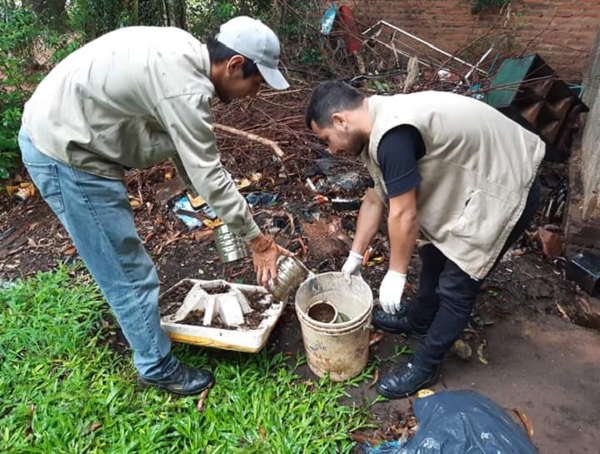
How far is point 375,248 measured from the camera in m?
3.72

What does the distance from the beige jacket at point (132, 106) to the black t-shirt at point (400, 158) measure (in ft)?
2.35

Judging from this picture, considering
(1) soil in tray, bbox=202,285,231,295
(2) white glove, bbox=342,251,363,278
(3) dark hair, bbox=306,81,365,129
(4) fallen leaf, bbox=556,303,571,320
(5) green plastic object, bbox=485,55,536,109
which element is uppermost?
(3) dark hair, bbox=306,81,365,129

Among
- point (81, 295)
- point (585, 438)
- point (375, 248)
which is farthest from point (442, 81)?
point (81, 295)

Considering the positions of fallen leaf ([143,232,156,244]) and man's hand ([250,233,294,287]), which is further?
fallen leaf ([143,232,156,244])

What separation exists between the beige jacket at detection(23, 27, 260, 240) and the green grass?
1.24 metres

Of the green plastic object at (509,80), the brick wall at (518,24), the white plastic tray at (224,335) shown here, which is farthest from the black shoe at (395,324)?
the brick wall at (518,24)

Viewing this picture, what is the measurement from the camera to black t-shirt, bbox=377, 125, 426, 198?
5.90 ft

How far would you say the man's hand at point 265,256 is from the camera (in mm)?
2229

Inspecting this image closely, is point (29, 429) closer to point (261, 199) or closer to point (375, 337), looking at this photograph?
point (375, 337)

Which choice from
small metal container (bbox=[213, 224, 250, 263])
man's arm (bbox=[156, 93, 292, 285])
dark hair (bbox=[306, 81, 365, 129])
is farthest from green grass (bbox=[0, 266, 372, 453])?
dark hair (bbox=[306, 81, 365, 129])

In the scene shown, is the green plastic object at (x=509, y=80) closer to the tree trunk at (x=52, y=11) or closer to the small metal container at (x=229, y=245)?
the small metal container at (x=229, y=245)

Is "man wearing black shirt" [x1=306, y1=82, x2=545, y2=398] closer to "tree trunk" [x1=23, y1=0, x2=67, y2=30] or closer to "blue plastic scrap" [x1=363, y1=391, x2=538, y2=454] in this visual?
"blue plastic scrap" [x1=363, y1=391, x2=538, y2=454]

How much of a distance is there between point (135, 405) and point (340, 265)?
187 centimetres

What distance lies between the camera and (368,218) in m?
2.55
